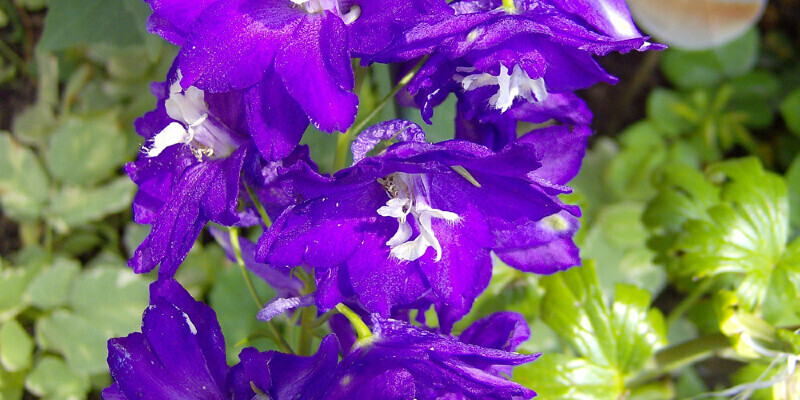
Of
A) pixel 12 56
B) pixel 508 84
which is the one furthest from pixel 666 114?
pixel 12 56

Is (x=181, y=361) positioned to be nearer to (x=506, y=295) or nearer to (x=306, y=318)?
(x=306, y=318)

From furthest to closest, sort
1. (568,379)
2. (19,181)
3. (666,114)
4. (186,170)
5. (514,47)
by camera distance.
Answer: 1. (666,114)
2. (19,181)
3. (568,379)
4. (186,170)
5. (514,47)

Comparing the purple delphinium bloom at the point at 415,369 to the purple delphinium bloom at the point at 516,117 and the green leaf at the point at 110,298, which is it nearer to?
the purple delphinium bloom at the point at 516,117

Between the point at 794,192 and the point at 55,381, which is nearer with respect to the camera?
the point at 55,381

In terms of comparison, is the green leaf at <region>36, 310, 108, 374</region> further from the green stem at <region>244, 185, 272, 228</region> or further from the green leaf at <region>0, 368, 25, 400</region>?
the green stem at <region>244, 185, 272, 228</region>

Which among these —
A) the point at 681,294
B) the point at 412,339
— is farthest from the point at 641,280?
the point at 412,339

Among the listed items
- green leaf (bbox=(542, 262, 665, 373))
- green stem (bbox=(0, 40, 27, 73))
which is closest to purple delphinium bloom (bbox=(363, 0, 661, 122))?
green leaf (bbox=(542, 262, 665, 373))
